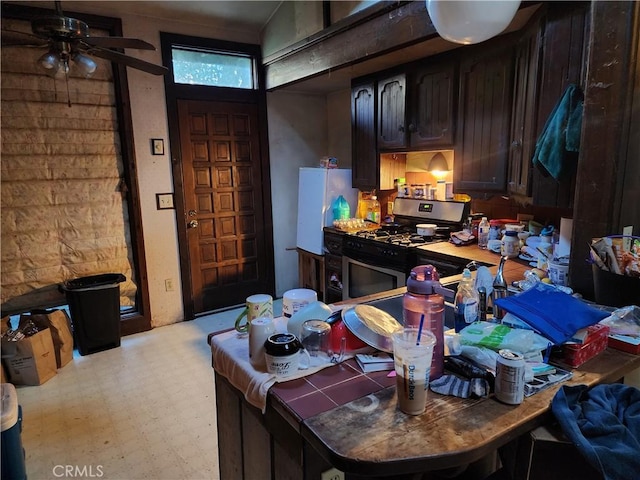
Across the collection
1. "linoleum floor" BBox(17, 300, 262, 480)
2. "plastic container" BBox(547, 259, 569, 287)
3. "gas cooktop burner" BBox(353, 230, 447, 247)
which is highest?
"plastic container" BBox(547, 259, 569, 287)

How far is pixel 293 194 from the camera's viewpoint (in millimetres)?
4488

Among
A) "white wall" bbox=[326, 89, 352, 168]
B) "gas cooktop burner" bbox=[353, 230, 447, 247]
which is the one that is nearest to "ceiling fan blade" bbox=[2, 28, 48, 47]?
"gas cooktop burner" bbox=[353, 230, 447, 247]

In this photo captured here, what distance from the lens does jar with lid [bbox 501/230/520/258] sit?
2578 millimetres

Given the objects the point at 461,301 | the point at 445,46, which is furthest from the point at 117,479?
the point at 445,46

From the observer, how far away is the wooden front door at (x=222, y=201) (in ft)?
12.6

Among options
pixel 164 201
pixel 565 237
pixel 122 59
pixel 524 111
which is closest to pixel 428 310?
pixel 565 237

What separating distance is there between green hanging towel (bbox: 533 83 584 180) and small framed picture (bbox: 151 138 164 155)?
118 inches

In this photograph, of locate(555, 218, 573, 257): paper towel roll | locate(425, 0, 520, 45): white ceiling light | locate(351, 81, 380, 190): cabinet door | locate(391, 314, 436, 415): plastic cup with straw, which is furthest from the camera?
locate(351, 81, 380, 190): cabinet door

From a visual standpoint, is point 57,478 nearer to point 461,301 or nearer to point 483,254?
point 461,301

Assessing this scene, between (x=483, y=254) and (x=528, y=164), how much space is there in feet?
2.25

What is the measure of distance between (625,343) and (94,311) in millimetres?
3376

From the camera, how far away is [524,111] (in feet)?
7.35

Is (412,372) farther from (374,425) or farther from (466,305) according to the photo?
(466,305)

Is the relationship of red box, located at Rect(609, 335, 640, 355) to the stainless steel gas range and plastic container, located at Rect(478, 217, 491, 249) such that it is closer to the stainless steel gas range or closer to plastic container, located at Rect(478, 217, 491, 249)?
the stainless steel gas range
